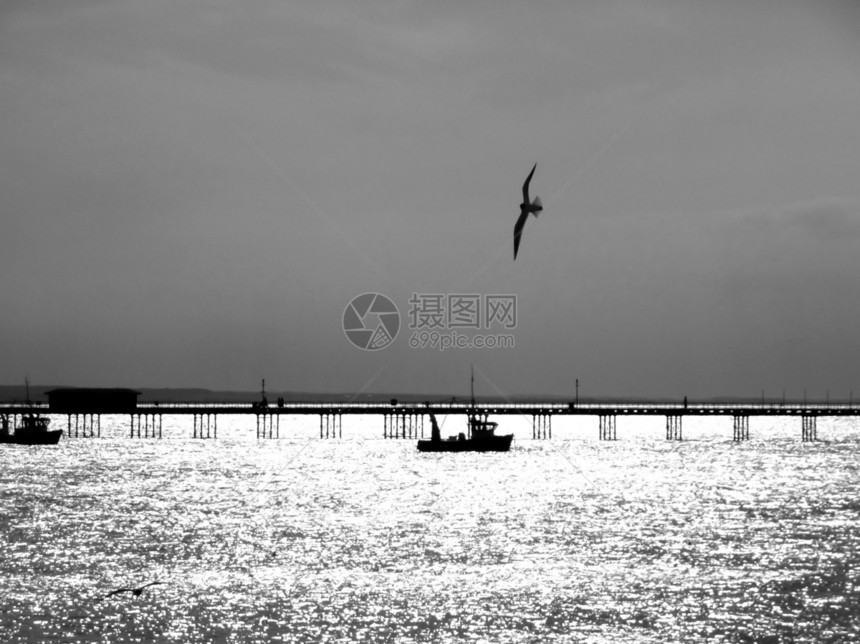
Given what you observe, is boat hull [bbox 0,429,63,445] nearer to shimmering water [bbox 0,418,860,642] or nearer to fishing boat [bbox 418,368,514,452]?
shimmering water [bbox 0,418,860,642]

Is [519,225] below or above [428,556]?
above

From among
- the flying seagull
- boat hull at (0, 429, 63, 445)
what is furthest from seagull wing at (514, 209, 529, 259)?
boat hull at (0, 429, 63, 445)

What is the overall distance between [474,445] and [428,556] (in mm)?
90780

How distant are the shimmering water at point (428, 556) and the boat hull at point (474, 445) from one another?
91.8 ft

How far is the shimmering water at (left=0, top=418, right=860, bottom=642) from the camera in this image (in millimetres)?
47250

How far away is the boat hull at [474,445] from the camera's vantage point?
154m

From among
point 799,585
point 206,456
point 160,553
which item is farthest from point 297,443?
point 799,585

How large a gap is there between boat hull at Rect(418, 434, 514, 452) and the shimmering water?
27984 mm

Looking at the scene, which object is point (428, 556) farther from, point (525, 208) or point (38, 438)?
point (38, 438)

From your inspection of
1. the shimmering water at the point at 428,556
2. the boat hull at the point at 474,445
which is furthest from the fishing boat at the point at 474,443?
the shimmering water at the point at 428,556

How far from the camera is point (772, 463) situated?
478 feet

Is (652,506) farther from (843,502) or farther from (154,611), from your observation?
(154,611)

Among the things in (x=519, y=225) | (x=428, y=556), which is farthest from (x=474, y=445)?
(x=428, y=556)

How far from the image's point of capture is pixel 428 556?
64000 millimetres
